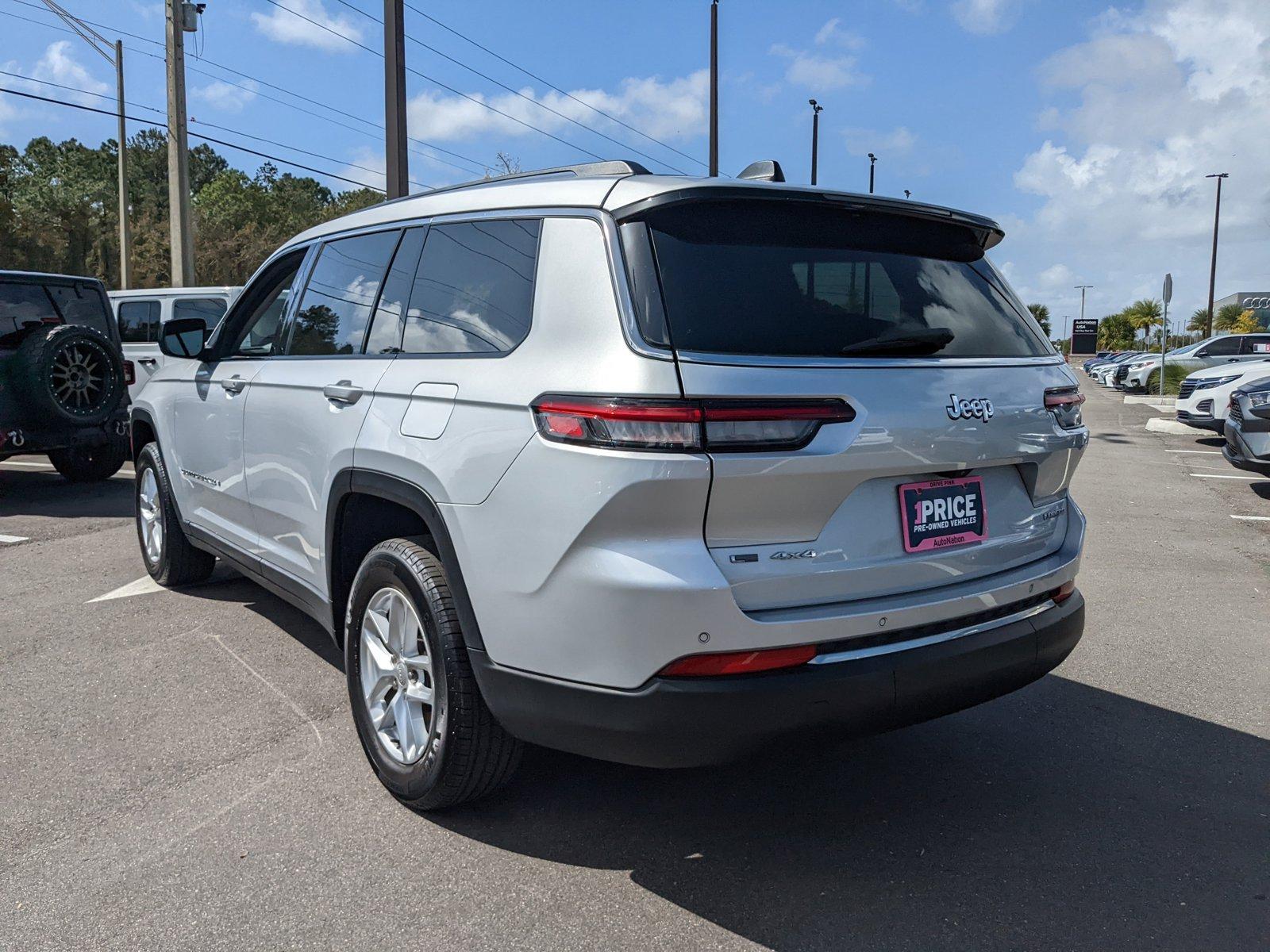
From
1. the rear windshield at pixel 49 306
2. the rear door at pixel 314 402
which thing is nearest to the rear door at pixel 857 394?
the rear door at pixel 314 402

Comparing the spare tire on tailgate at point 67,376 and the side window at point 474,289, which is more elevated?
the side window at point 474,289

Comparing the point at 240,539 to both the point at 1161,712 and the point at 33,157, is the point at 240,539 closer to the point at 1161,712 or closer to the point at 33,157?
the point at 1161,712

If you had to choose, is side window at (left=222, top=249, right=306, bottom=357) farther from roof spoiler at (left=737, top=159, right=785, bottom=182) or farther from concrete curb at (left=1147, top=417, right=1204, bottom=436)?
concrete curb at (left=1147, top=417, right=1204, bottom=436)

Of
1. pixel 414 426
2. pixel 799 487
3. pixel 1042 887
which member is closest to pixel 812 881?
pixel 1042 887

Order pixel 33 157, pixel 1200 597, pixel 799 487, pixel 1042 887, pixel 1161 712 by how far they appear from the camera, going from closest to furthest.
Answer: pixel 799 487, pixel 1042 887, pixel 1161 712, pixel 1200 597, pixel 33 157

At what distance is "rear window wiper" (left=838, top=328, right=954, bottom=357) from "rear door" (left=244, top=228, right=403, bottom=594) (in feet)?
5.03

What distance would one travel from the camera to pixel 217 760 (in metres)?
3.60

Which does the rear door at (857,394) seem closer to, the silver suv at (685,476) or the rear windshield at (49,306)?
the silver suv at (685,476)

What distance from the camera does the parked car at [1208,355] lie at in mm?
26500

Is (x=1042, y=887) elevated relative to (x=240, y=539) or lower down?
lower down

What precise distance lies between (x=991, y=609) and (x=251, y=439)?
117 inches

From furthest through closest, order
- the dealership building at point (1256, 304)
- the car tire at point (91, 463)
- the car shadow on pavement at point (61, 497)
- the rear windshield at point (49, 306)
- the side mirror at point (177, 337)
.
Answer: the dealership building at point (1256, 304) → the car tire at point (91, 463) → the rear windshield at point (49, 306) → the car shadow on pavement at point (61, 497) → the side mirror at point (177, 337)

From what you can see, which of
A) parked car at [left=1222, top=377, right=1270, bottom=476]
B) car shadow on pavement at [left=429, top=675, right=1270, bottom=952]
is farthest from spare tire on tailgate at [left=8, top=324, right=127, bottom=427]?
parked car at [left=1222, top=377, right=1270, bottom=476]

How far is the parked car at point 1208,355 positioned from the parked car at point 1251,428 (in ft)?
54.2
